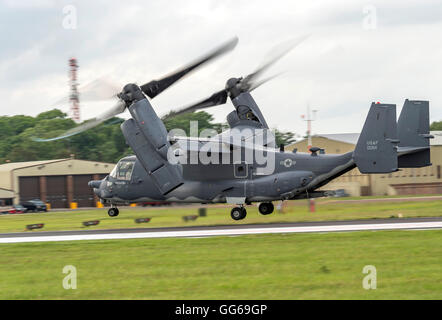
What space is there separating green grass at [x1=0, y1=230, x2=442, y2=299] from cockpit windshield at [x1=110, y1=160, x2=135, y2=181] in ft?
34.7

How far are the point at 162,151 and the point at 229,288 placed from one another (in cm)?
1663

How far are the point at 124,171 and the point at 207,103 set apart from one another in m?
6.01

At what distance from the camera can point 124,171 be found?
33688 mm

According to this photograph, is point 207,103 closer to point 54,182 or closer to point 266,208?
point 266,208

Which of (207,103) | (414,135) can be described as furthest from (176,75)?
(414,135)

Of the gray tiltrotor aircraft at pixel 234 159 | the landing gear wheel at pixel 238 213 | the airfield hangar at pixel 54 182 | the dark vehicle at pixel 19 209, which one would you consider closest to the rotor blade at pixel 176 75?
the gray tiltrotor aircraft at pixel 234 159

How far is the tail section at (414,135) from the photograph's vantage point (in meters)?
29.6

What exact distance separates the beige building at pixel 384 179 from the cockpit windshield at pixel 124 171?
3102cm

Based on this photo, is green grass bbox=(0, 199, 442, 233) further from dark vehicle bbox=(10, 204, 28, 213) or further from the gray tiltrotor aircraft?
dark vehicle bbox=(10, 204, 28, 213)

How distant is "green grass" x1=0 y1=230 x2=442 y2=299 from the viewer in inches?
521

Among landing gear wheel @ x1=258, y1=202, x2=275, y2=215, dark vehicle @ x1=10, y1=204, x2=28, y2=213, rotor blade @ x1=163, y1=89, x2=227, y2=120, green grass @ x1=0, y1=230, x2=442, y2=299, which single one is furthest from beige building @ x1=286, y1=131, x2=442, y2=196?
green grass @ x1=0, y1=230, x2=442, y2=299

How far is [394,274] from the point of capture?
14555 millimetres
